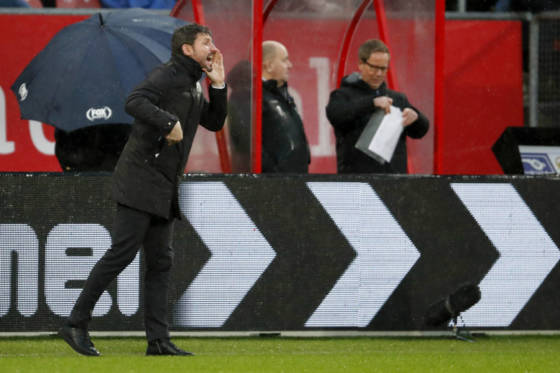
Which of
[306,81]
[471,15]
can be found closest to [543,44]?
[471,15]

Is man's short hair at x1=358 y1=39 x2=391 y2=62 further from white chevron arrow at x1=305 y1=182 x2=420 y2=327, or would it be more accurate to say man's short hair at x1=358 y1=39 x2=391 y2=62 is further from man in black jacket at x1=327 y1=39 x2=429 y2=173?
white chevron arrow at x1=305 y1=182 x2=420 y2=327

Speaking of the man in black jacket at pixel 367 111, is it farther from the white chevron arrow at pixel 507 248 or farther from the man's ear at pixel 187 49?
the man's ear at pixel 187 49

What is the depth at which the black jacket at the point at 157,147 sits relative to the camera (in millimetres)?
6945

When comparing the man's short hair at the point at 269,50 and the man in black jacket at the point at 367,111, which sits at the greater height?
the man's short hair at the point at 269,50

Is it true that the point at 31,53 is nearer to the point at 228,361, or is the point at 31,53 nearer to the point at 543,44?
the point at 543,44

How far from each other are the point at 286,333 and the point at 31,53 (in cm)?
442

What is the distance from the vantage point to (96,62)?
28.3 feet

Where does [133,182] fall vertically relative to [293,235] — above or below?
above

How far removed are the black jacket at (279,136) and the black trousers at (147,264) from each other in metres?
1.86

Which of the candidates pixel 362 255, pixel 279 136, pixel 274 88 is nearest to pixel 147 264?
pixel 362 255

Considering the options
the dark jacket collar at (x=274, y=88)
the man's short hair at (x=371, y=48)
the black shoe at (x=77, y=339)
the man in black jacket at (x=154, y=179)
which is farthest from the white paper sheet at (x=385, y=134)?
the black shoe at (x=77, y=339)

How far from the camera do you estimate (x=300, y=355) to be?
7.26 m

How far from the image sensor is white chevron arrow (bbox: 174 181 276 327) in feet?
27.2

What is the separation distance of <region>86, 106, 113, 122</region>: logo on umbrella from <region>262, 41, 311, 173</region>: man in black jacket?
45.9 inches
